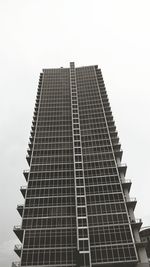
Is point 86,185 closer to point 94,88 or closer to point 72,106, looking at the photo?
point 72,106

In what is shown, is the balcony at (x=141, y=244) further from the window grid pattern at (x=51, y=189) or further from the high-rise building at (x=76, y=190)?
the window grid pattern at (x=51, y=189)

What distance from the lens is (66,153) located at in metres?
92.2

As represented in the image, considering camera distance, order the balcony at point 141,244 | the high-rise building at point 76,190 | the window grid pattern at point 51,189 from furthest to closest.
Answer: the balcony at point 141,244 < the window grid pattern at point 51,189 < the high-rise building at point 76,190

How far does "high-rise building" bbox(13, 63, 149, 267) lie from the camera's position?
6669 cm

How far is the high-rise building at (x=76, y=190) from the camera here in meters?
66.7

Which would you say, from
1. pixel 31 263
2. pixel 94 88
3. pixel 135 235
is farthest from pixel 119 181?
pixel 94 88

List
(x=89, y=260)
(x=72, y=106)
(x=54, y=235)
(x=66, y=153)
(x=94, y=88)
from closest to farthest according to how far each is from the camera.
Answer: (x=89, y=260) → (x=54, y=235) → (x=66, y=153) → (x=72, y=106) → (x=94, y=88)

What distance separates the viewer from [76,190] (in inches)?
3147

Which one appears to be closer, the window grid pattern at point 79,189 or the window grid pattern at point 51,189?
the window grid pattern at point 79,189

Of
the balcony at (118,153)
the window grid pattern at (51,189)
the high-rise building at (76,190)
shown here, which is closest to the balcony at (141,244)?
the high-rise building at (76,190)

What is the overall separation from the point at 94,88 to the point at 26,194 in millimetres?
56707

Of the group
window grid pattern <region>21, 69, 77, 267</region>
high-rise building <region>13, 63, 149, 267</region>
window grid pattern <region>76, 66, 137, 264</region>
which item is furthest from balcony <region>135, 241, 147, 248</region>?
window grid pattern <region>21, 69, 77, 267</region>

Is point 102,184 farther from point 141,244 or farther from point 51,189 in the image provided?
point 141,244

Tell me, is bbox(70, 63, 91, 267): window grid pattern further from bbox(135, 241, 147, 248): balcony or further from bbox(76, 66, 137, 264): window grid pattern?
bbox(135, 241, 147, 248): balcony
